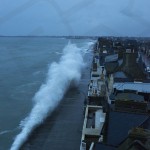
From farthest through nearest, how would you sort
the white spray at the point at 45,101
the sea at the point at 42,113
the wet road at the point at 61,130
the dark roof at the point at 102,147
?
the white spray at the point at 45,101
the sea at the point at 42,113
the wet road at the point at 61,130
the dark roof at the point at 102,147

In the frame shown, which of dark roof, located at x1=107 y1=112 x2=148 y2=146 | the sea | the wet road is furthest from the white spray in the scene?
dark roof, located at x1=107 y1=112 x2=148 y2=146

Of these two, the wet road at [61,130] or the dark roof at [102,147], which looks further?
the wet road at [61,130]

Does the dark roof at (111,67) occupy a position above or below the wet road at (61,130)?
above

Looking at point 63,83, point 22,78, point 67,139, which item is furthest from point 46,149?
point 22,78

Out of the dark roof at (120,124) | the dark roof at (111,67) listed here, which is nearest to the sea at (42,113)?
the dark roof at (111,67)

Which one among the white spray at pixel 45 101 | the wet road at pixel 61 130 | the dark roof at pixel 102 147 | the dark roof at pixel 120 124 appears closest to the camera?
the dark roof at pixel 102 147

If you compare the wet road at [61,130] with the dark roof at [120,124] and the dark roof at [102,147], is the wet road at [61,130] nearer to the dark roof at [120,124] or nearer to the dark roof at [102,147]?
the dark roof at [120,124]

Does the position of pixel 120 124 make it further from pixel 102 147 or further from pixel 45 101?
pixel 45 101

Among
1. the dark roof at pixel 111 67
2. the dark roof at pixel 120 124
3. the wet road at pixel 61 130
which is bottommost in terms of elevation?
the wet road at pixel 61 130

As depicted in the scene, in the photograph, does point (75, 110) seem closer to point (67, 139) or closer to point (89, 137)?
point (67, 139)

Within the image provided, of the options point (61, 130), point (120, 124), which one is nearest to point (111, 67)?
point (61, 130)
